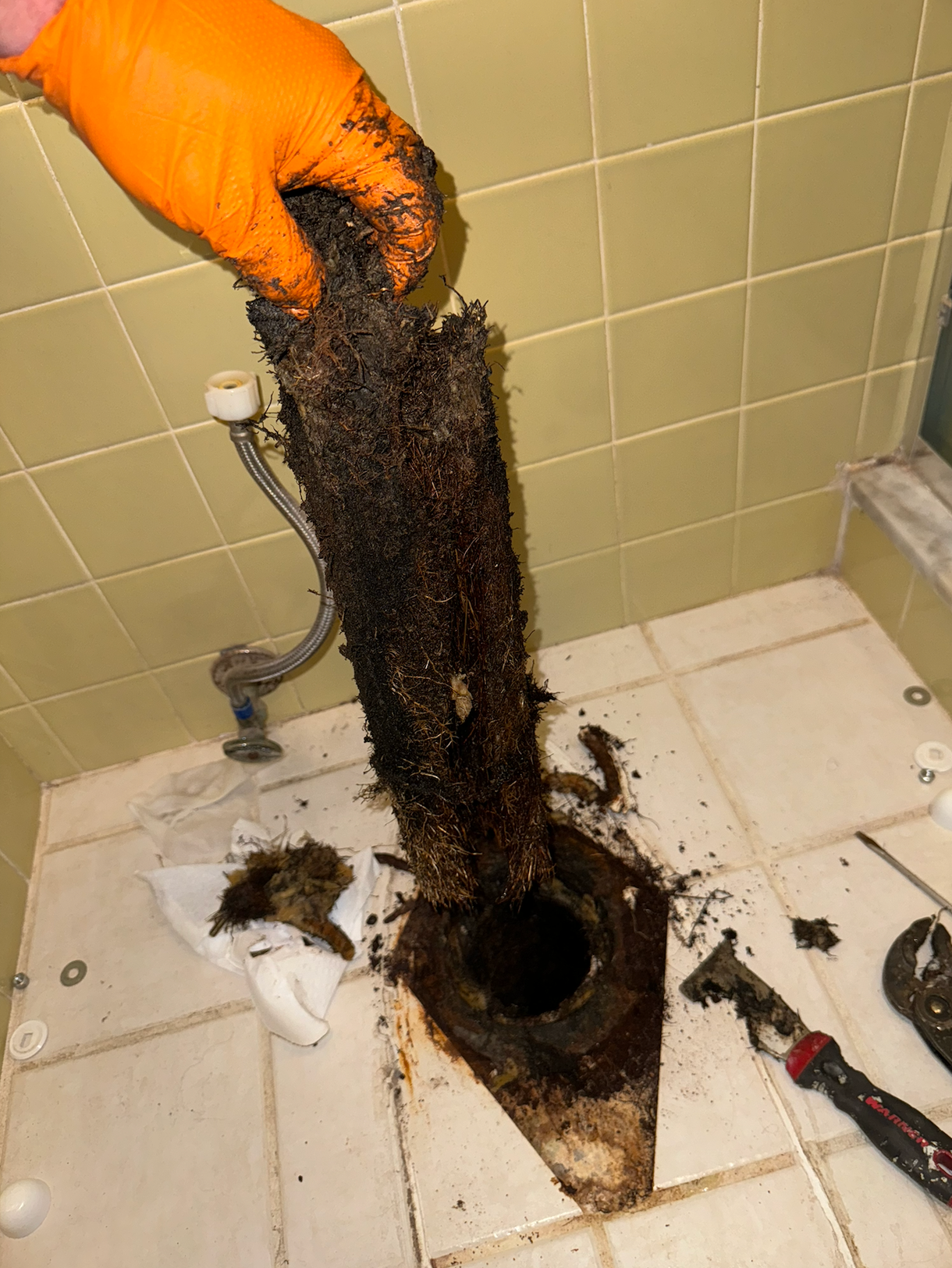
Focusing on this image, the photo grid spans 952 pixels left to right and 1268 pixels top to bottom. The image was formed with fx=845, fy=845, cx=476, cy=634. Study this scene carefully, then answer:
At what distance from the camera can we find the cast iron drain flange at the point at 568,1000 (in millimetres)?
1070

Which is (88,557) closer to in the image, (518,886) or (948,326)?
(518,886)

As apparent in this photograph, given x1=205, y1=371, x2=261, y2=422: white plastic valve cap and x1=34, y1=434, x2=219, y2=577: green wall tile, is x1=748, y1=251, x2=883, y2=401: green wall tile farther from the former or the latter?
x1=34, y1=434, x2=219, y2=577: green wall tile

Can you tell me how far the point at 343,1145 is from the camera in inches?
43.6

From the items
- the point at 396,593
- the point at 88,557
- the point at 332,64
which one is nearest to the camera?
the point at 332,64

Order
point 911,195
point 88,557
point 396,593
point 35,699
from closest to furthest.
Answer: point 396,593
point 911,195
point 88,557
point 35,699

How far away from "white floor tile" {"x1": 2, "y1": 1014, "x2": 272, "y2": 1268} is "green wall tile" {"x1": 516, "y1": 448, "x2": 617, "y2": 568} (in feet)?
2.95

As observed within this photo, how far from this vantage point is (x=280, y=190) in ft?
2.59

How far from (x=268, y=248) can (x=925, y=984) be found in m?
1.17

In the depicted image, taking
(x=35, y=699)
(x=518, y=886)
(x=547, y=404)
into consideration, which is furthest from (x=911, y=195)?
(x=35, y=699)

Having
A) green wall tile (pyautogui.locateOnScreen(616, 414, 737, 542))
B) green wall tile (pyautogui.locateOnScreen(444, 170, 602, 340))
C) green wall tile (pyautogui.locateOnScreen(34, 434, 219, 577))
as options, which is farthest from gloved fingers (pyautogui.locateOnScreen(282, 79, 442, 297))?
green wall tile (pyautogui.locateOnScreen(616, 414, 737, 542))

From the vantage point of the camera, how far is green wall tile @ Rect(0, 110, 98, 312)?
0.98 m

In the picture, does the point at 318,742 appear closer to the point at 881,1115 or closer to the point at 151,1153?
the point at 151,1153

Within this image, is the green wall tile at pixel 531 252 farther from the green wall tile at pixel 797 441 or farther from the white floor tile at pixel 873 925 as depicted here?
the white floor tile at pixel 873 925

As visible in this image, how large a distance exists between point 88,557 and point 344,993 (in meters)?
0.78
